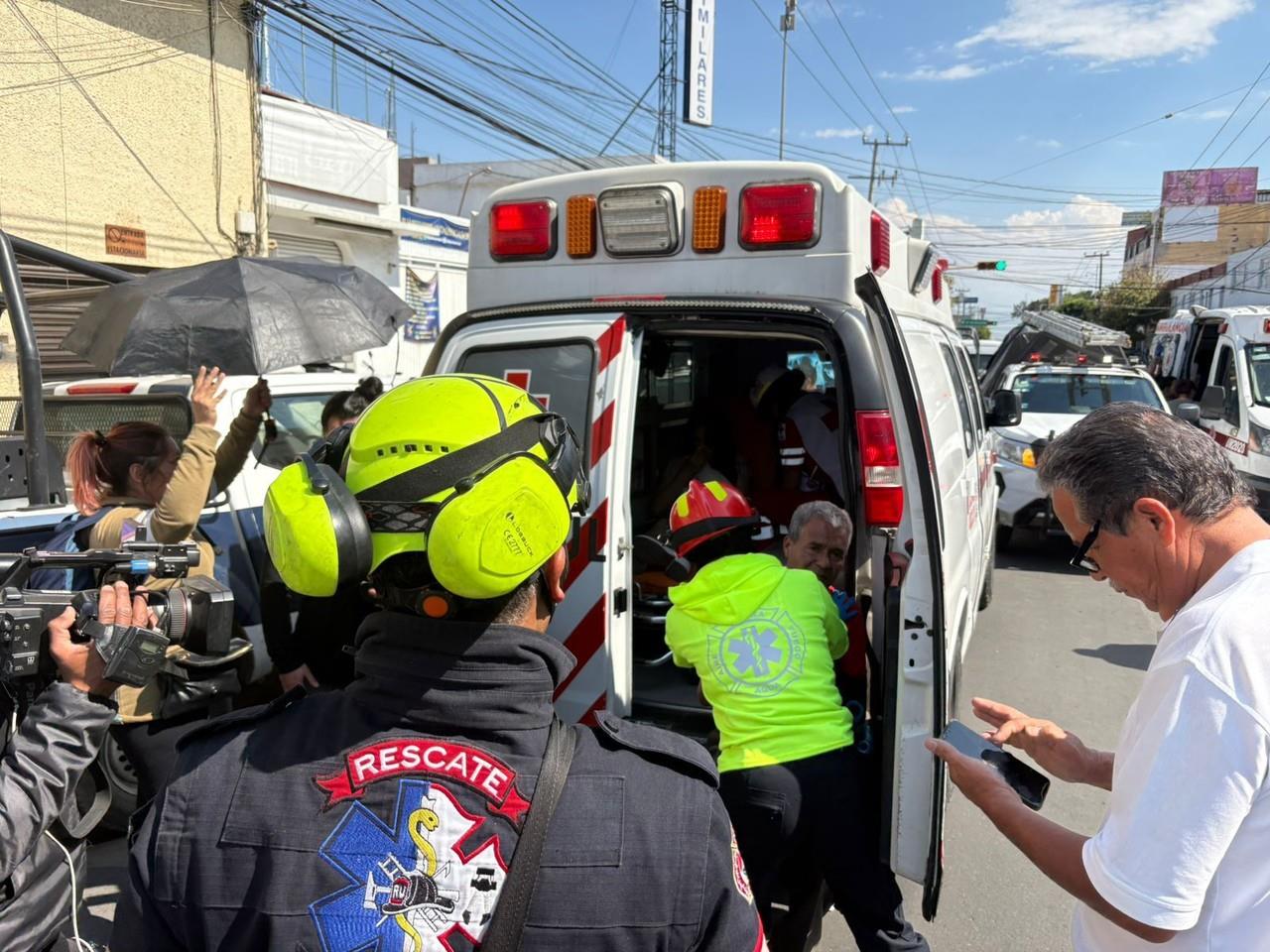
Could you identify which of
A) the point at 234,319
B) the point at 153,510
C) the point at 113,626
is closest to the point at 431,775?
the point at 113,626

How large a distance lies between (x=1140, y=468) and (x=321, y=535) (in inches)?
54.8

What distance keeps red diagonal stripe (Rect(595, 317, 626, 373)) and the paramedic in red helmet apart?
31.0 inches

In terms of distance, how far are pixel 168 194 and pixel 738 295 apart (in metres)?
10.7

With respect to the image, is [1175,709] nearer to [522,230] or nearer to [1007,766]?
[1007,766]

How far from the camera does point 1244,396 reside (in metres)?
9.25

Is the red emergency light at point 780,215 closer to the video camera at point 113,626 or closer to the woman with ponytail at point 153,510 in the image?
the video camera at point 113,626

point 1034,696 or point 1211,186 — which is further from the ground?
point 1211,186

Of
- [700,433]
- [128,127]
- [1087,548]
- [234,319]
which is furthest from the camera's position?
[128,127]

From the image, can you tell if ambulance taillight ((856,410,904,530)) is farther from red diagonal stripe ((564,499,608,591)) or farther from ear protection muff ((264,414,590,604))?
ear protection muff ((264,414,590,604))

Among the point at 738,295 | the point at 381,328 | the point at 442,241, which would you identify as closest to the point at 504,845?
the point at 738,295

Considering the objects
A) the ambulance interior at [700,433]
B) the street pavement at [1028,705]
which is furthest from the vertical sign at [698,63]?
the ambulance interior at [700,433]

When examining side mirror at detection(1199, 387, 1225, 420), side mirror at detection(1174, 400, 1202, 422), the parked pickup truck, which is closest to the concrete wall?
the parked pickup truck

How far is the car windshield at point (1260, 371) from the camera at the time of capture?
9266 mm

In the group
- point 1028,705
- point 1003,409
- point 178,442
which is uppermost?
point 1003,409
